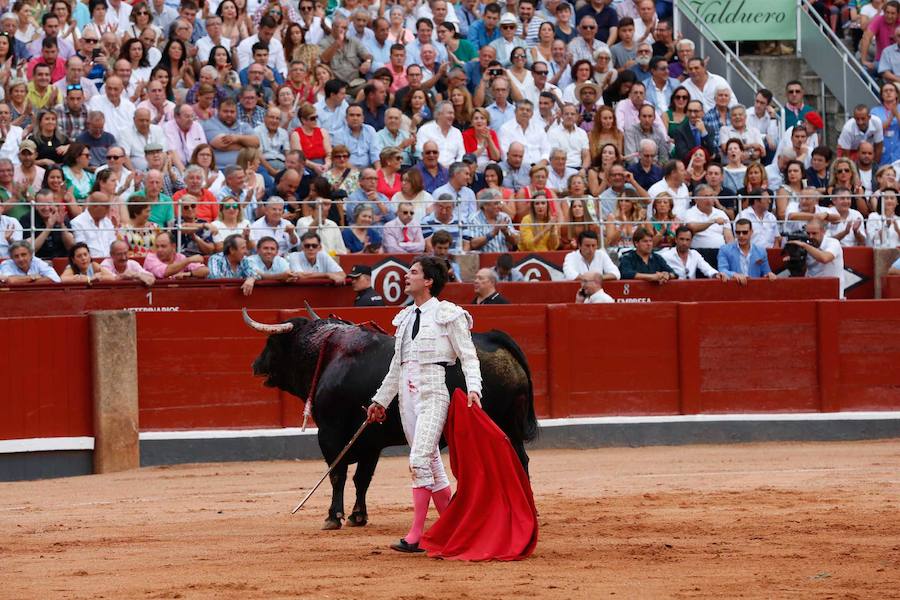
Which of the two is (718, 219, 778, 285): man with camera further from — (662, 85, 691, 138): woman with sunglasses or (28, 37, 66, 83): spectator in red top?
(28, 37, 66, 83): spectator in red top

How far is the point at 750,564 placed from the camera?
721 centimetres

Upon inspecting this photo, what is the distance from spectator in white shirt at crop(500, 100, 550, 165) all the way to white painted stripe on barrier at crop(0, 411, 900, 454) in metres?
3.16

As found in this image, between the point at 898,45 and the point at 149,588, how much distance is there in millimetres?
13369

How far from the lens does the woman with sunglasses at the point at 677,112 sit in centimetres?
1598

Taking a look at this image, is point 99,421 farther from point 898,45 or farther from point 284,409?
point 898,45

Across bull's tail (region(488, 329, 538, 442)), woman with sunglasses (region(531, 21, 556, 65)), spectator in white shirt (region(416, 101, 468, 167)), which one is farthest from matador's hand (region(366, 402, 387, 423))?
woman with sunglasses (region(531, 21, 556, 65))

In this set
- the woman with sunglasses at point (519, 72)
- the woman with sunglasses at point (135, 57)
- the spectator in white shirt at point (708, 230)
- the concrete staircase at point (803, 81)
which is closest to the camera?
the spectator in white shirt at point (708, 230)

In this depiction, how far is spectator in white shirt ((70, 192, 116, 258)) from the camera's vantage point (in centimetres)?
1298

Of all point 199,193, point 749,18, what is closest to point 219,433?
point 199,193

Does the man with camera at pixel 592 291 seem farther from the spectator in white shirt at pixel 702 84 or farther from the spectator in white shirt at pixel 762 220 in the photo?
the spectator in white shirt at pixel 702 84

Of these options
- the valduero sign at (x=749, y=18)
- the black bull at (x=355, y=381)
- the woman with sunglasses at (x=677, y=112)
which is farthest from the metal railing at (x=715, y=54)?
the black bull at (x=355, y=381)

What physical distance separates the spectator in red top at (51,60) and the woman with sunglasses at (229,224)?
8.03ft

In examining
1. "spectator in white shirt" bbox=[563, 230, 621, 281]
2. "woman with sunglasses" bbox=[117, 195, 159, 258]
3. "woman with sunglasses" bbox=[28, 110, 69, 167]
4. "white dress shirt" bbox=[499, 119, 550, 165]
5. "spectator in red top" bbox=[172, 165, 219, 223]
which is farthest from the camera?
"white dress shirt" bbox=[499, 119, 550, 165]

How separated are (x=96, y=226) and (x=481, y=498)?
6.32m
